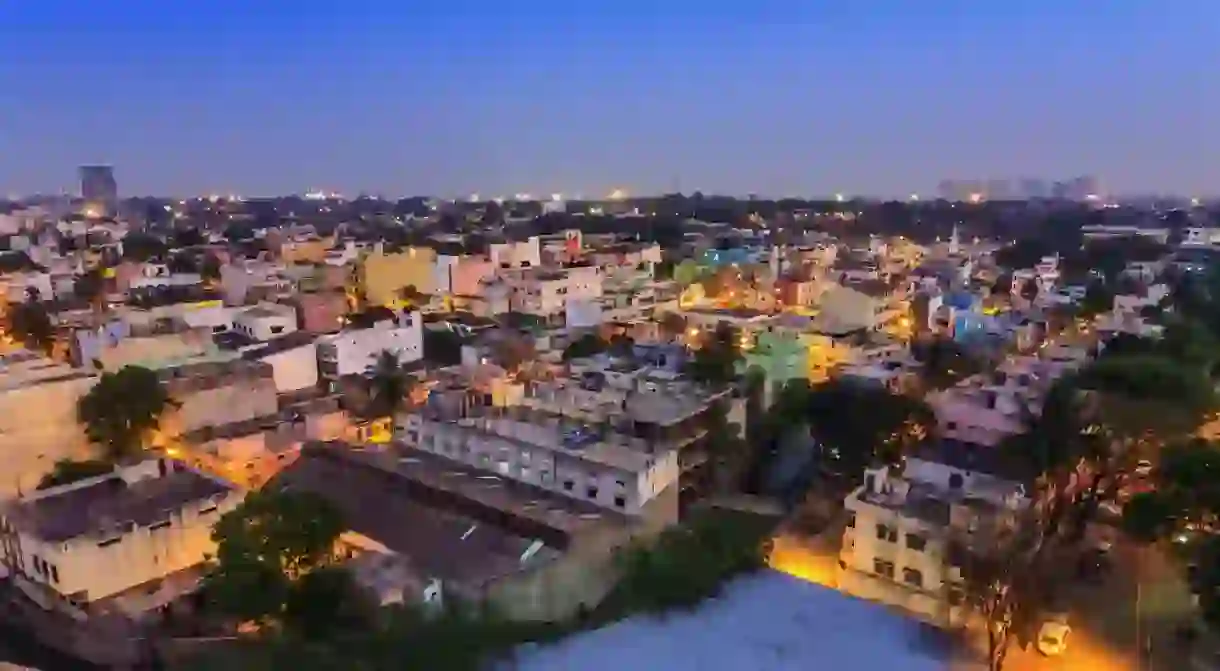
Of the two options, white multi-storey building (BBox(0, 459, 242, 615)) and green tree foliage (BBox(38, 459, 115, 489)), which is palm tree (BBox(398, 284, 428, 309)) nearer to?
green tree foliage (BBox(38, 459, 115, 489))

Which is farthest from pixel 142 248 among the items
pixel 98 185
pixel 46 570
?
pixel 46 570

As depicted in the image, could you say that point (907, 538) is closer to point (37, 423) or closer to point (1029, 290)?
point (37, 423)

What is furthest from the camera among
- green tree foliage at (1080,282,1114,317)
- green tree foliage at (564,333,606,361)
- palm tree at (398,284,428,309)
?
palm tree at (398,284,428,309)

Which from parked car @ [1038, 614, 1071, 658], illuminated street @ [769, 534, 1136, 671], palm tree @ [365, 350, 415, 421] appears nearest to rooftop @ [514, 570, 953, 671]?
illuminated street @ [769, 534, 1136, 671]

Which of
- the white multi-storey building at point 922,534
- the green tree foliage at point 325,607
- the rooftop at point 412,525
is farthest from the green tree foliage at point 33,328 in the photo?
the white multi-storey building at point 922,534

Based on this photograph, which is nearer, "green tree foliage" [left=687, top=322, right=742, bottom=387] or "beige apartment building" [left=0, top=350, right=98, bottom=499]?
"beige apartment building" [left=0, top=350, right=98, bottom=499]

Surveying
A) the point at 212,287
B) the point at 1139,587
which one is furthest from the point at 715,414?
the point at 212,287

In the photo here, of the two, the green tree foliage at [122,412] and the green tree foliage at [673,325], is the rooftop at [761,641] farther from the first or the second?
the green tree foliage at [673,325]
